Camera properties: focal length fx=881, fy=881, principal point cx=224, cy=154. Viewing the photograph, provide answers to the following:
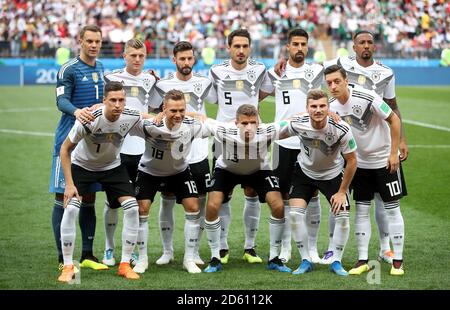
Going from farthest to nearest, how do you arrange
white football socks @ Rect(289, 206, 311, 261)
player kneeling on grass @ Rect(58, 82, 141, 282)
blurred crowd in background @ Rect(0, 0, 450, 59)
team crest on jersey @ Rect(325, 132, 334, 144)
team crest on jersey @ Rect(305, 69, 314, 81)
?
blurred crowd in background @ Rect(0, 0, 450, 59) < team crest on jersey @ Rect(305, 69, 314, 81) < white football socks @ Rect(289, 206, 311, 261) < team crest on jersey @ Rect(325, 132, 334, 144) < player kneeling on grass @ Rect(58, 82, 141, 282)

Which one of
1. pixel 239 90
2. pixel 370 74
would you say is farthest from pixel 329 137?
pixel 239 90

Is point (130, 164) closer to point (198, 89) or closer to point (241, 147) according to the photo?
point (198, 89)

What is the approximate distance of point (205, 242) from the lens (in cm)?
1045

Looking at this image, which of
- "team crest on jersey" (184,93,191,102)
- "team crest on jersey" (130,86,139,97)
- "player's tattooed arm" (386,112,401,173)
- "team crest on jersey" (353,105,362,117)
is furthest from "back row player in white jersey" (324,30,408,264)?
"team crest on jersey" (130,86,139,97)

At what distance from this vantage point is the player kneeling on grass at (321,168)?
827 centimetres

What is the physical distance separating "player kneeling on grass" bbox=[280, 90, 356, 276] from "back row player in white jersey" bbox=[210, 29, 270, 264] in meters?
0.84

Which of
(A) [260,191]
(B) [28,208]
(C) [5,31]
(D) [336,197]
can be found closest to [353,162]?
(D) [336,197]

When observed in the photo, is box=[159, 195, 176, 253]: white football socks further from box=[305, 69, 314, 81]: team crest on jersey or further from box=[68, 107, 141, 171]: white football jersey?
box=[305, 69, 314, 81]: team crest on jersey

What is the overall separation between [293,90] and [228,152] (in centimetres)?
107

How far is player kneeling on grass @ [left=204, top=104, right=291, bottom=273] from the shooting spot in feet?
28.5

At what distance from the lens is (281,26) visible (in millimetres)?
35750

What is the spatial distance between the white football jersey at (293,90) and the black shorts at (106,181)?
1.82m

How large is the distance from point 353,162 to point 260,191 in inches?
42.3
